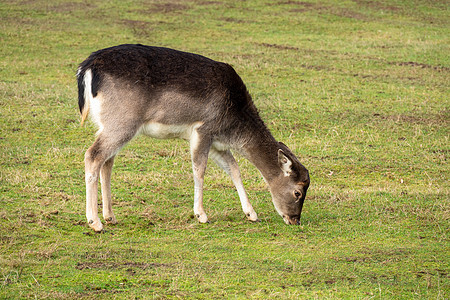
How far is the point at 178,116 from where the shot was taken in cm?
788

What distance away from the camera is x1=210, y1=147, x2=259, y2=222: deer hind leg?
820 cm

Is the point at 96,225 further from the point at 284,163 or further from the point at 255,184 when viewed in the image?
the point at 255,184

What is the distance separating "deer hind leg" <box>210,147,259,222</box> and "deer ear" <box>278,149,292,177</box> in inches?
24.5

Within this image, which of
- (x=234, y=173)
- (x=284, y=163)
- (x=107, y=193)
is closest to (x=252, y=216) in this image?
(x=234, y=173)

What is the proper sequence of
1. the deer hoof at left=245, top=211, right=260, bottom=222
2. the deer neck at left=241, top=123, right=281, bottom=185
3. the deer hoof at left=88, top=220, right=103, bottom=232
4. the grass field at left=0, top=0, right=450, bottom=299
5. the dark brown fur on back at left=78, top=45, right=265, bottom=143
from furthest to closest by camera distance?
1. the deer neck at left=241, top=123, right=281, bottom=185
2. the deer hoof at left=245, top=211, right=260, bottom=222
3. the dark brown fur on back at left=78, top=45, right=265, bottom=143
4. the deer hoof at left=88, top=220, right=103, bottom=232
5. the grass field at left=0, top=0, right=450, bottom=299

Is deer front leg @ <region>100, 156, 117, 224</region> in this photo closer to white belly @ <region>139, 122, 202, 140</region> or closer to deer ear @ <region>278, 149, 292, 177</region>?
white belly @ <region>139, 122, 202, 140</region>

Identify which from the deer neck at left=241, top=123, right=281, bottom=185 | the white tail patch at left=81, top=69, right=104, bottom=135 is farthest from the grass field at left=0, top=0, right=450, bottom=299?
the white tail patch at left=81, top=69, right=104, bottom=135

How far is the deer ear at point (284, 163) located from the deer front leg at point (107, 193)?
221cm

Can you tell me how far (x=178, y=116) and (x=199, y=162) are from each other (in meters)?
0.69

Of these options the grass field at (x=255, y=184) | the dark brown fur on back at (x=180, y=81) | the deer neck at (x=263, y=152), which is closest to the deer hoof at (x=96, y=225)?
the grass field at (x=255, y=184)

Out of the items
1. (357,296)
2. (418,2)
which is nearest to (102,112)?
(357,296)

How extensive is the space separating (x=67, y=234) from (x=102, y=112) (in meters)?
1.52

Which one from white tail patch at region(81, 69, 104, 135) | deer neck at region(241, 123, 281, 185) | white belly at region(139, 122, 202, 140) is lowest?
deer neck at region(241, 123, 281, 185)

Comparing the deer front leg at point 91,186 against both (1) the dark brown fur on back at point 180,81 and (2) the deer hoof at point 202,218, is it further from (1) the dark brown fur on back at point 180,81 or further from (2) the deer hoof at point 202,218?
(2) the deer hoof at point 202,218
